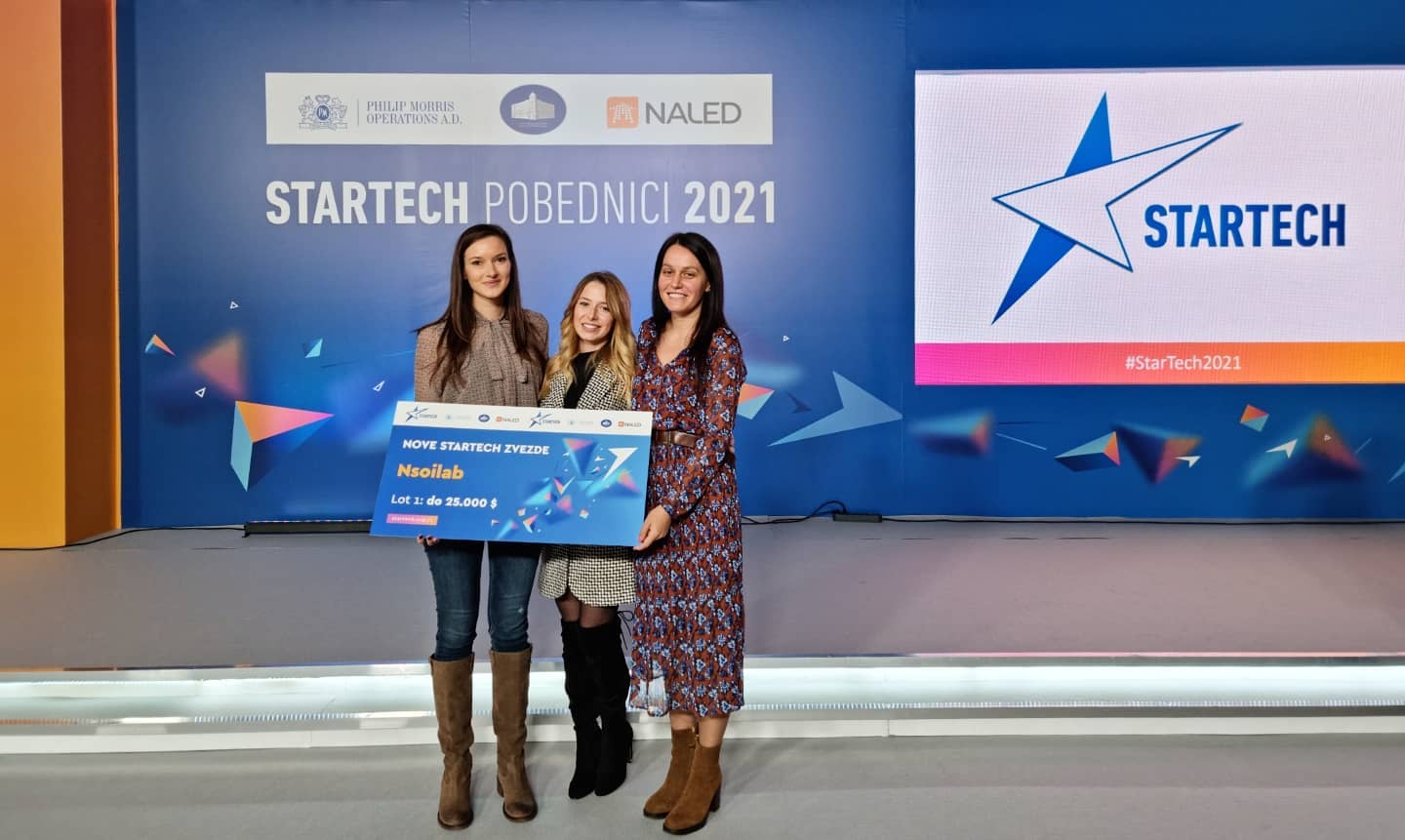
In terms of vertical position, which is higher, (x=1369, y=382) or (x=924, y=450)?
(x=1369, y=382)

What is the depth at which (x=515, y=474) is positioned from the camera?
187 cm

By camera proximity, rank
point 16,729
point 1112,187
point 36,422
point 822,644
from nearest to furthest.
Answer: point 16,729, point 822,644, point 36,422, point 1112,187

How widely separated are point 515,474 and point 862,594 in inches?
72.8

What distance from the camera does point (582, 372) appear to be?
6.56 feet

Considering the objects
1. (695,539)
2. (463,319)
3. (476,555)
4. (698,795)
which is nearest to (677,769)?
(698,795)

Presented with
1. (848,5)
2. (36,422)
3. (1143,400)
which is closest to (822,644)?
(1143,400)

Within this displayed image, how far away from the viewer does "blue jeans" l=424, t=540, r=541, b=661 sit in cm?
194

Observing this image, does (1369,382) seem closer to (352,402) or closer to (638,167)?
(638,167)

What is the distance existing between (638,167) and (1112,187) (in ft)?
7.45

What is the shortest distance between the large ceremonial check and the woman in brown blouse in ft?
0.27

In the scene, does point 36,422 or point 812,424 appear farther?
point 812,424

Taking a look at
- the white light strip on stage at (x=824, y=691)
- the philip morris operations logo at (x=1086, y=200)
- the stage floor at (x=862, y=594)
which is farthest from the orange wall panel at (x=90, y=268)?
the philip morris operations logo at (x=1086, y=200)

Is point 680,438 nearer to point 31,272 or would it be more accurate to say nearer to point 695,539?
point 695,539

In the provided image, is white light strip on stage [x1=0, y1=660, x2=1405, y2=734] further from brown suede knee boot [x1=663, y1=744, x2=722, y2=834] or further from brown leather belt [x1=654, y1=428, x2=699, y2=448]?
brown leather belt [x1=654, y1=428, x2=699, y2=448]
